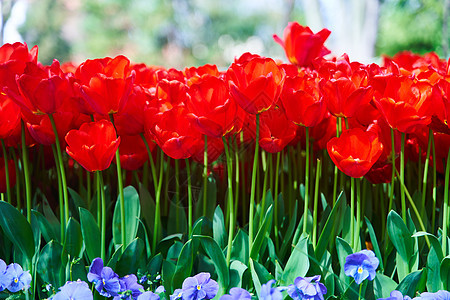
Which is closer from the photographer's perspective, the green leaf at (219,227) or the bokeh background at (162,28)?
the green leaf at (219,227)

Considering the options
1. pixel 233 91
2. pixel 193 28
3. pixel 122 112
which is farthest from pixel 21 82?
pixel 193 28

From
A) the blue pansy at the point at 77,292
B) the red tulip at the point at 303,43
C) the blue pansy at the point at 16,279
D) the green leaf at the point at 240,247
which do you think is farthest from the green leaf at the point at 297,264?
the red tulip at the point at 303,43

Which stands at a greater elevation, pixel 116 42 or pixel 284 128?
pixel 116 42

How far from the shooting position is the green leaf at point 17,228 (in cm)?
98

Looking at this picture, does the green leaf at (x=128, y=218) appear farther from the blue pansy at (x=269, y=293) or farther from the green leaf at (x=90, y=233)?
the blue pansy at (x=269, y=293)

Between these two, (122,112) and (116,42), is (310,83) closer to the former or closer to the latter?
(122,112)

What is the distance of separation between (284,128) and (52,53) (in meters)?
28.7

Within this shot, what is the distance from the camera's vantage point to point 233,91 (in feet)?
2.83

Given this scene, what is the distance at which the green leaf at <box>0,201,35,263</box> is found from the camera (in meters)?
0.98

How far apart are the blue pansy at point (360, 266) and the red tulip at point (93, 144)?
0.49 metres

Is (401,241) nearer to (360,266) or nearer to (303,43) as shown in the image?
(360,266)

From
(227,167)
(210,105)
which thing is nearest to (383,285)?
(227,167)

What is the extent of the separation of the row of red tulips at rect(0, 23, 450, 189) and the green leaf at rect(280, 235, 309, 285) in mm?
176

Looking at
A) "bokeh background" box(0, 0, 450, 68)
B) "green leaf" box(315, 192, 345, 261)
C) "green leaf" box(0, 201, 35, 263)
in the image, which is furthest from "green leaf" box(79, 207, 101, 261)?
"bokeh background" box(0, 0, 450, 68)
